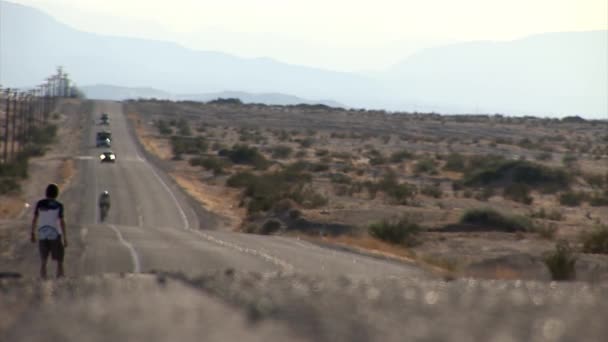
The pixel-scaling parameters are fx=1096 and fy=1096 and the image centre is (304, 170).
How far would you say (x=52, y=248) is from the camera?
54.7 feet

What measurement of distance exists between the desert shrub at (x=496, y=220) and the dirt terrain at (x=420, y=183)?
418 millimetres

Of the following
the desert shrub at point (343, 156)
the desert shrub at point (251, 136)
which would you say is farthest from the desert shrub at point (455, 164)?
the desert shrub at point (251, 136)

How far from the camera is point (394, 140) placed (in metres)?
124

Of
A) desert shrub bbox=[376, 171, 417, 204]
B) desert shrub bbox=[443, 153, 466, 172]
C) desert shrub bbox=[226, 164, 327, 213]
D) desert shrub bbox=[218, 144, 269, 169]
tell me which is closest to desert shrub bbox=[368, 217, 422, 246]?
desert shrub bbox=[226, 164, 327, 213]

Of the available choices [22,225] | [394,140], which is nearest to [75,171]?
[22,225]

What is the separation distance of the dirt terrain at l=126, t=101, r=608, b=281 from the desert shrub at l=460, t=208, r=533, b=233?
1.37ft

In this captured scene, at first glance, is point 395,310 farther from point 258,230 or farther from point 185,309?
point 258,230

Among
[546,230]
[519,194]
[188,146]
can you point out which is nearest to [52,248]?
[546,230]

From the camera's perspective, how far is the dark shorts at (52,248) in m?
16.6

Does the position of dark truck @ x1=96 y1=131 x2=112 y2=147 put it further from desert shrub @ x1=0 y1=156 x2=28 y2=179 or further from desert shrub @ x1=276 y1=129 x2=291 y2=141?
desert shrub @ x1=276 y1=129 x2=291 y2=141

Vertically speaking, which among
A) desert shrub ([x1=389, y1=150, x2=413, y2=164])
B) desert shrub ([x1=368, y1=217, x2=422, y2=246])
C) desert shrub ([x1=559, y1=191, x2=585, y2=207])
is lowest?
desert shrub ([x1=389, y1=150, x2=413, y2=164])

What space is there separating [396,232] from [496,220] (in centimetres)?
655

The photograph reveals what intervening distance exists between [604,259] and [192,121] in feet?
470

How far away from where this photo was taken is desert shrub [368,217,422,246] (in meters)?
34.0
